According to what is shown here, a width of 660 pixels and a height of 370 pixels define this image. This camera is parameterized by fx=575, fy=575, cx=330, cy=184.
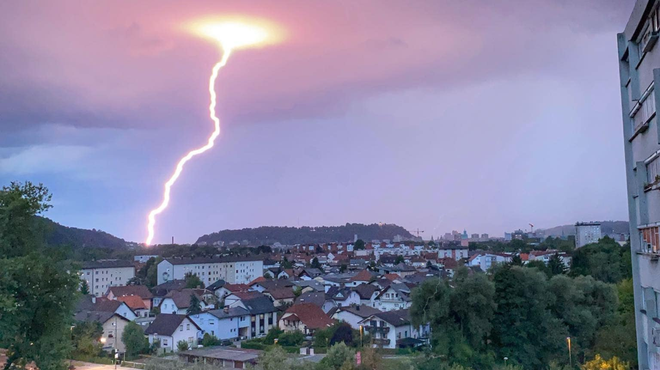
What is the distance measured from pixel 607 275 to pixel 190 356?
21.4m

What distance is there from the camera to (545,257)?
2138 inches

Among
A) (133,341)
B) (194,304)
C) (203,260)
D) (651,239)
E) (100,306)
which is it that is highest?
(651,239)

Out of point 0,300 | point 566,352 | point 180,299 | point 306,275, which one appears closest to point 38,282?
point 0,300

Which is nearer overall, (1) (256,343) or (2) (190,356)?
(2) (190,356)

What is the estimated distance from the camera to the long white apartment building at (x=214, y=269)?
4994 centimetres

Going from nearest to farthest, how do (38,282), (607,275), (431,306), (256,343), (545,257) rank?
1. (38,282)
2. (431,306)
3. (256,343)
4. (607,275)
5. (545,257)

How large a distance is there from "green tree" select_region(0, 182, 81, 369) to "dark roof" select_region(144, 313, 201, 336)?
10.2 meters

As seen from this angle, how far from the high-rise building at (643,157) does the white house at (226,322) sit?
19.5 metres

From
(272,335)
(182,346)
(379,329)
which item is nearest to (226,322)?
(272,335)

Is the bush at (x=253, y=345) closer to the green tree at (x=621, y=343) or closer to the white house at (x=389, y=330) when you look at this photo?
the white house at (x=389, y=330)

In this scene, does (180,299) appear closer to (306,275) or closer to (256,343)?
(256,343)

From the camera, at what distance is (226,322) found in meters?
25.7

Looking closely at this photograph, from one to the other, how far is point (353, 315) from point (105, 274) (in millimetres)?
31249

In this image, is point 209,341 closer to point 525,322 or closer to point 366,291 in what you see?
point 366,291
